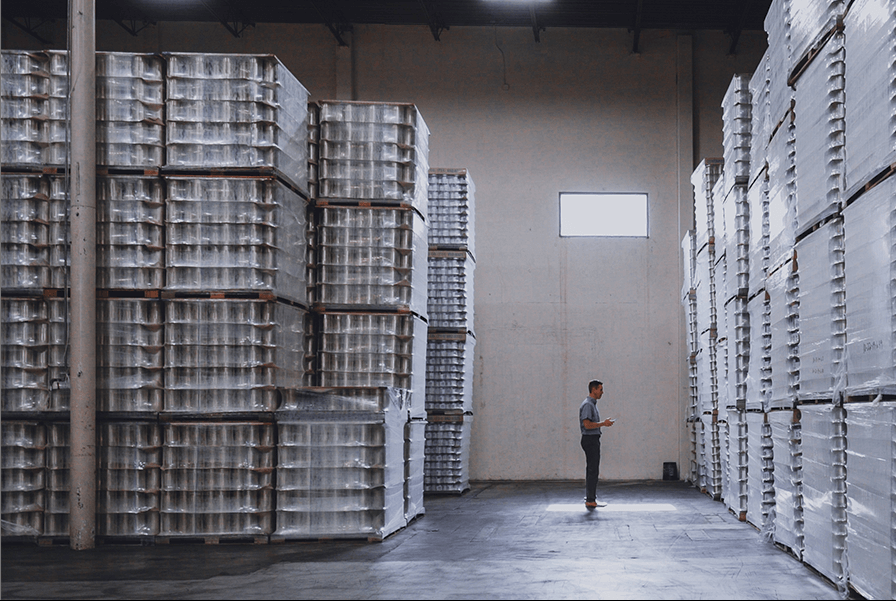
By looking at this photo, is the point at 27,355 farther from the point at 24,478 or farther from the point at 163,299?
the point at 163,299

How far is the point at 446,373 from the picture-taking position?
12.9 meters

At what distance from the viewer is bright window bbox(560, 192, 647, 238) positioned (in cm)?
1585

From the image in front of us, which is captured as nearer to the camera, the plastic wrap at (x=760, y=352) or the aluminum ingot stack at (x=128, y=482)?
the aluminum ingot stack at (x=128, y=482)

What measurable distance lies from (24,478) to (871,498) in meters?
6.74

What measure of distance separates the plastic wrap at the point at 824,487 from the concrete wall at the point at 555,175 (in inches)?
356

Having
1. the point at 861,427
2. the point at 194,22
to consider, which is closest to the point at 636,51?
the point at 194,22

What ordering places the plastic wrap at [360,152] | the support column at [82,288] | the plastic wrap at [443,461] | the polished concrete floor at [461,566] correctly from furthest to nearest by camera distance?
the plastic wrap at [443,461], the plastic wrap at [360,152], the support column at [82,288], the polished concrete floor at [461,566]

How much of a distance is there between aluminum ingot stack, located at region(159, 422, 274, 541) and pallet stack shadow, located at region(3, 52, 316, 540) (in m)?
0.01

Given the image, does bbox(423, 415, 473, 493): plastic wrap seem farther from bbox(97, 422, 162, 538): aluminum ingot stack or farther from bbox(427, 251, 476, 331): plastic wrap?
bbox(97, 422, 162, 538): aluminum ingot stack

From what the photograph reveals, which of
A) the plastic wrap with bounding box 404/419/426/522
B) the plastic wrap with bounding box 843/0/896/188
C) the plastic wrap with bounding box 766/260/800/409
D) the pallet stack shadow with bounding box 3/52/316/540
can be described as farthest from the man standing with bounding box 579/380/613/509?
the plastic wrap with bounding box 843/0/896/188

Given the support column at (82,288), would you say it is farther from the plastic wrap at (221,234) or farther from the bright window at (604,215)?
the bright window at (604,215)

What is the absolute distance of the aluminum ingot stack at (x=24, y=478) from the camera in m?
7.79

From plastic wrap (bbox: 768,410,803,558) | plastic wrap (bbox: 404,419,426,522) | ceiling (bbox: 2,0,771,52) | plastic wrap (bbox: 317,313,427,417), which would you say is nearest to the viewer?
plastic wrap (bbox: 768,410,803,558)

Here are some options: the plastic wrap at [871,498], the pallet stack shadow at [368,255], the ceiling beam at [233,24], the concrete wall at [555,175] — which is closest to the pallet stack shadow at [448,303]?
the concrete wall at [555,175]
